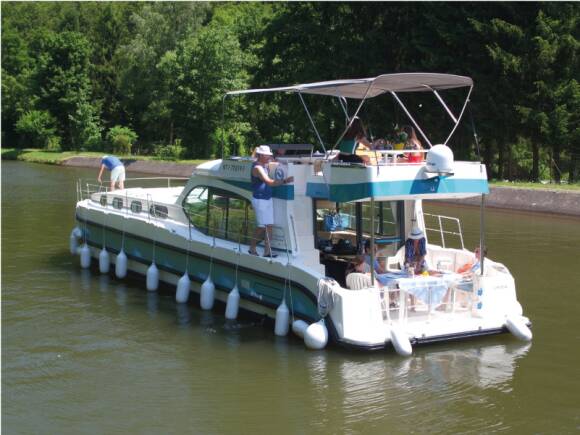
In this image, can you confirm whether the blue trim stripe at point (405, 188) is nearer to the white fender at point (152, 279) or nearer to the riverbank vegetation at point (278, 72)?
the riverbank vegetation at point (278, 72)

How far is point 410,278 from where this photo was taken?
12625mm

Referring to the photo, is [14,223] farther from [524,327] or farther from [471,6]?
[471,6]

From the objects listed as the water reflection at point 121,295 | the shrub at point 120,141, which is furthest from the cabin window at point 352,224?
the shrub at point 120,141

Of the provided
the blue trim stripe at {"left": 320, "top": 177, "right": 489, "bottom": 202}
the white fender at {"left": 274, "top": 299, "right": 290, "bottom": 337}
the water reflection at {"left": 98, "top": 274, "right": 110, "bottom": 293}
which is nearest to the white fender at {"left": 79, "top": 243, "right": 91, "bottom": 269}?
the water reflection at {"left": 98, "top": 274, "right": 110, "bottom": 293}

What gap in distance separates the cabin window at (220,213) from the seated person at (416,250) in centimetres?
275

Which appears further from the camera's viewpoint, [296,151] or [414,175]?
[296,151]

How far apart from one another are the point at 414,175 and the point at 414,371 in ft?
9.22

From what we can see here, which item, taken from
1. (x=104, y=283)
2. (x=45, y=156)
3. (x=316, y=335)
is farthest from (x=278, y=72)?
(x=316, y=335)

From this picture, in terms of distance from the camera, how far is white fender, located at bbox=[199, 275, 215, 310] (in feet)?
48.6

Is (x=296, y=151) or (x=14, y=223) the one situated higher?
(x=296, y=151)

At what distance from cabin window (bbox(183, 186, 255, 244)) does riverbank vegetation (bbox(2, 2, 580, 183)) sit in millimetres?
1403

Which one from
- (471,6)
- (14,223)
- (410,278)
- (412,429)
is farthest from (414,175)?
A: (471,6)

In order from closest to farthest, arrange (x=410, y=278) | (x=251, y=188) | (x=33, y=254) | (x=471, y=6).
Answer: (x=410, y=278) → (x=251, y=188) → (x=33, y=254) → (x=471, y=6)

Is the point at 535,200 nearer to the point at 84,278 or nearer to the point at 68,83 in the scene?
the point at 84,278
